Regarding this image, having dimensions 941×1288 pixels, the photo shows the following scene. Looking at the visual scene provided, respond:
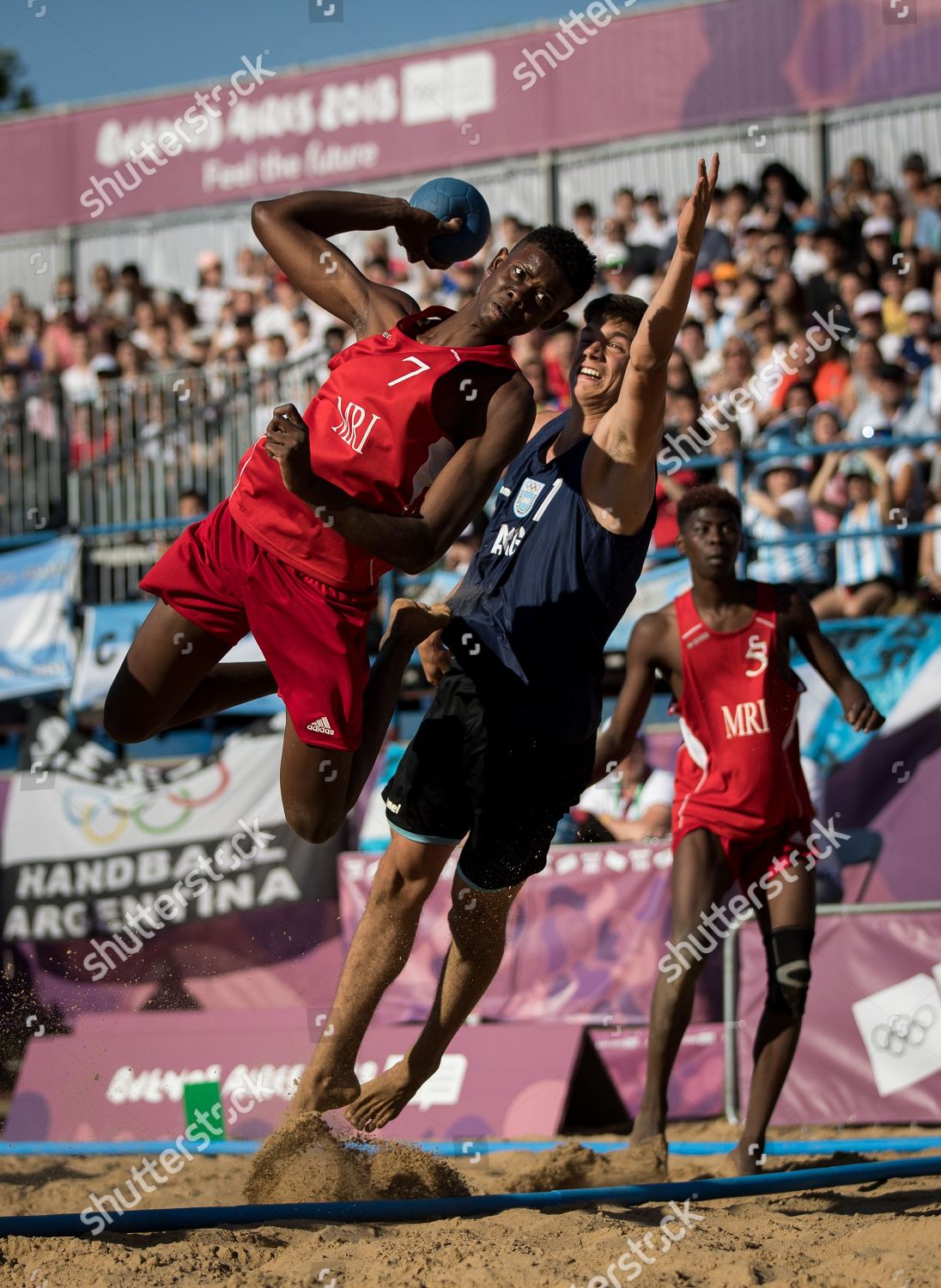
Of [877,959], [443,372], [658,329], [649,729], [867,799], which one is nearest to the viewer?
[658,329]

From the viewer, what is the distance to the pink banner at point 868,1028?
7223 millimetres

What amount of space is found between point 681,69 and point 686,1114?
10.3 metres

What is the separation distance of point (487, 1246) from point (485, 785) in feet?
4.70

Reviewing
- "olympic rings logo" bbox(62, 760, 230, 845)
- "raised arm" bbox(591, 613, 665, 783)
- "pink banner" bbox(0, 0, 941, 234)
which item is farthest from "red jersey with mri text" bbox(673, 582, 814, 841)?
"pink banner" bbox(0, 0, 941, 234)

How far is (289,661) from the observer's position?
4793 millimetres

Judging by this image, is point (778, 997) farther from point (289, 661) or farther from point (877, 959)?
point (289, 661)

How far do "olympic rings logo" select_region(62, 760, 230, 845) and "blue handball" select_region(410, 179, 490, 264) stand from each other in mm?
5032

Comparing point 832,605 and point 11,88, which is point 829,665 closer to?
point 832,605

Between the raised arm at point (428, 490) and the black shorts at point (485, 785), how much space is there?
0.68m

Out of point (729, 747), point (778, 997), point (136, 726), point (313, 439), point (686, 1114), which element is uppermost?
point (313, 439)

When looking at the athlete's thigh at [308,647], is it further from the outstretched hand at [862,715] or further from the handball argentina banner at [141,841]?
the handball argentina banner at [141,841]

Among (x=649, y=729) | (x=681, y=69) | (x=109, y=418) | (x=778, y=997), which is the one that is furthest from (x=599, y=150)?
(x=778, y=997)

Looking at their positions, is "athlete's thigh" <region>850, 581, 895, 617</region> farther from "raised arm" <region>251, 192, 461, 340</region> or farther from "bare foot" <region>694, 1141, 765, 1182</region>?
"raised arm" <region>251, 192, 461, 340</region>

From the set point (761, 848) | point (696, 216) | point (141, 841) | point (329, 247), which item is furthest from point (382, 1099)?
point (141, 841)
